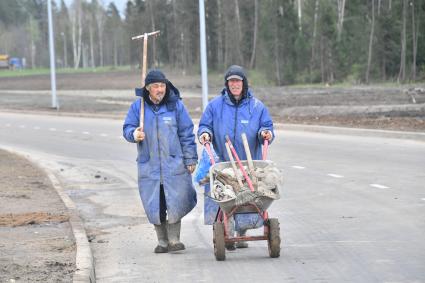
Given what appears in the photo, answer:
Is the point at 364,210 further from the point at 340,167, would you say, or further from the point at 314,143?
the point at 314,143

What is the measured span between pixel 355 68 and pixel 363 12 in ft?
15.1

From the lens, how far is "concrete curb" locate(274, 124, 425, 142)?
22.6 m

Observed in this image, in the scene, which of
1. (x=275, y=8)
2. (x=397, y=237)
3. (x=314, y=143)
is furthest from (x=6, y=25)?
(x=397, y=237)

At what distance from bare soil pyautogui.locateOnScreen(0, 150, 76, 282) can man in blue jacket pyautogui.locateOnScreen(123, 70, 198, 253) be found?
3.22 feet

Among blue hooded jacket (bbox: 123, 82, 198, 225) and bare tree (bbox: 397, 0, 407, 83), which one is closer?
blue hooded jacket (bbox: 123, 82, 198, 225)

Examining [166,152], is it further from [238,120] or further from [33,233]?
[33,233]

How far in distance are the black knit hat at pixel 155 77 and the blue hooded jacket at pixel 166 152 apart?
0.11m

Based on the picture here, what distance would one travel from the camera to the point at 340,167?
695 inches

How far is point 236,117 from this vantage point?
364 inches

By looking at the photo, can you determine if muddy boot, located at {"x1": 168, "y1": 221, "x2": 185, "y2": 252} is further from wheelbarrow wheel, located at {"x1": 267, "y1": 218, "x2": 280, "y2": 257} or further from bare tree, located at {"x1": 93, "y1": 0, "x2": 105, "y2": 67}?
bare tree, located at {"x1": 93, "y1": 0, "x2": 105, "y2": 67}

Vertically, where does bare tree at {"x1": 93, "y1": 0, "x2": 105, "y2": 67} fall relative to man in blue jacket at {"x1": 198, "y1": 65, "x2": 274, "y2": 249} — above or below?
above

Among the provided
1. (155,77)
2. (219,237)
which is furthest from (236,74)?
(219,237)

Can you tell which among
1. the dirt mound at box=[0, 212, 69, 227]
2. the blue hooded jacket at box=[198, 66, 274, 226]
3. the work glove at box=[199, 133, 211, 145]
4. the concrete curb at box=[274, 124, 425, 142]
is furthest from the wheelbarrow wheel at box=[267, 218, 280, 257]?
the concrete curb at box=[274, 124, 425, 142]

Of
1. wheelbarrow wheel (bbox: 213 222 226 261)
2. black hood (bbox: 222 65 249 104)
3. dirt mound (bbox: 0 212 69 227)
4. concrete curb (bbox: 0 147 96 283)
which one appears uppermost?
black hood (bbox: 222 65 249 104)
